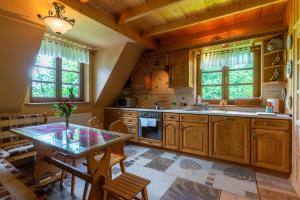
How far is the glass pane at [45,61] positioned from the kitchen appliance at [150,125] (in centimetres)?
215

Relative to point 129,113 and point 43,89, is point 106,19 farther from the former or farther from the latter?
point 129,113

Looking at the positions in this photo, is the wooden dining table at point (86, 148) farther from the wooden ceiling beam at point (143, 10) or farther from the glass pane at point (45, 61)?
the wooden ceiling beam at point (143, 10)

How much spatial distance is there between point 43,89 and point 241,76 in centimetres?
404

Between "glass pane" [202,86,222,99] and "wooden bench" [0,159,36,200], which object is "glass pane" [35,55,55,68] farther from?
"glass pane" [202,86,222,99]

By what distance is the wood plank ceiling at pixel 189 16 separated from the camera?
7.80ft

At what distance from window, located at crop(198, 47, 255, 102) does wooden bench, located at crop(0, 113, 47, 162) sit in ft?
11.1

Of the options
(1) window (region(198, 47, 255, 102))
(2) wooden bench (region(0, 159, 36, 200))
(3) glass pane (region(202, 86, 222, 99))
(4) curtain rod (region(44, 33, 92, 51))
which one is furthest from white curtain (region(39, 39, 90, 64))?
(3) glass pane (region(202, 86, 222, 99))

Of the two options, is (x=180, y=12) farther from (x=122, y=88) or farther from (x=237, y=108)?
(x=122, y=88)

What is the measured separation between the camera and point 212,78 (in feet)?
12.0

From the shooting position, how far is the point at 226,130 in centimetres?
275

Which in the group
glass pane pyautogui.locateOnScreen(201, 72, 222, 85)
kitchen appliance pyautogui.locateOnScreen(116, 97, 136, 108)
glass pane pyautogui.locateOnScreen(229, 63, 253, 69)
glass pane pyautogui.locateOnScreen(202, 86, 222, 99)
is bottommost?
kitchen appliance pyautogui.locateOnScreen(116, 97, 136, 108)

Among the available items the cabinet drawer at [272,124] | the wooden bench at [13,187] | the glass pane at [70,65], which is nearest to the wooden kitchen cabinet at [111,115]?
the glass pane at [70,65]

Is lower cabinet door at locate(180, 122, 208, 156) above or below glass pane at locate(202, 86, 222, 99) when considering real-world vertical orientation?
below

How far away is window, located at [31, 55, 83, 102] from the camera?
10.4 ft
